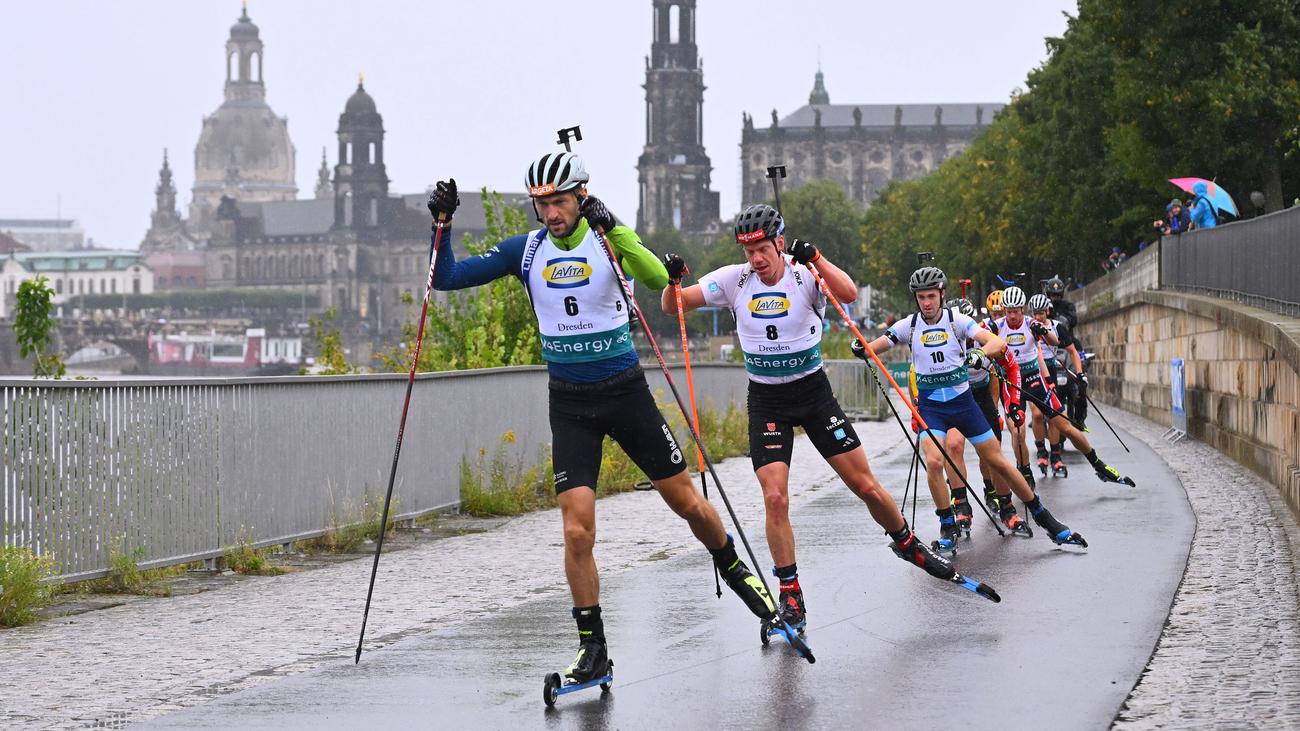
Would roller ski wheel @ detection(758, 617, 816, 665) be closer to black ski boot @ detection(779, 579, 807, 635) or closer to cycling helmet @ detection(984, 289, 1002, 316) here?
black ski boot @ detection(779, 579, 807, 635)

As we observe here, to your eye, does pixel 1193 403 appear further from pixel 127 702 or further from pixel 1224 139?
pixel 127 702

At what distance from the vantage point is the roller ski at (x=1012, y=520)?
14219 millimetres

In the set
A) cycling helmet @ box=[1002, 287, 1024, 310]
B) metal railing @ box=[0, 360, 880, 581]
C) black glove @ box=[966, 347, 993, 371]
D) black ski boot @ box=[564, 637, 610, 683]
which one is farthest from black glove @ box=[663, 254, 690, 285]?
cycling helmet @ box=[1002, 287, 1024, 310]

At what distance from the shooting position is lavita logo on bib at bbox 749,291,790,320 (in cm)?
1008

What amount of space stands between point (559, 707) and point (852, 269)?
473ft

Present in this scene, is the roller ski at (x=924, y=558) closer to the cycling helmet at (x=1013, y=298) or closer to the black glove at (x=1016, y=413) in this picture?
the black glove at (x=1016, y=413)

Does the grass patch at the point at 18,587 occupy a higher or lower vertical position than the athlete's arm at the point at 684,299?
lower

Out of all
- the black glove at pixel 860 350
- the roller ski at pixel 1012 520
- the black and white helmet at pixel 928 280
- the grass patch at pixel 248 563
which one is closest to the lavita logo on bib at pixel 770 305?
the black glove at pixel 860 350

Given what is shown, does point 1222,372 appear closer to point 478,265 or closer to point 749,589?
point 749,589

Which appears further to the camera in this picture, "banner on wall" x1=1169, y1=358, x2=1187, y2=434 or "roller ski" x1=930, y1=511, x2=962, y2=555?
"banner on wall" x1=1169, y1=358, x2=1187, y2=434

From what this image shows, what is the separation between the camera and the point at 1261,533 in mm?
14461

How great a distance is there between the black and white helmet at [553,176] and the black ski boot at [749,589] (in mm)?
1783

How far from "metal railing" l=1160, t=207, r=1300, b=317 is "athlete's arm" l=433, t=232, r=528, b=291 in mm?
12669

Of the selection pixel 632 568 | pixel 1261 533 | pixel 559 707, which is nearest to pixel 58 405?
pixel 632 568
